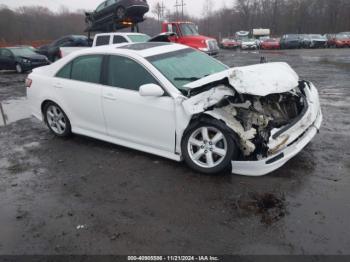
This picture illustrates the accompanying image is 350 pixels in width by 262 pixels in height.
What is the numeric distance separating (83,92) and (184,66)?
158 cm

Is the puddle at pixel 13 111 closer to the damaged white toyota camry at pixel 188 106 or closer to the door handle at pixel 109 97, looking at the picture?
the damaged white toyota camry at pixel 188 106

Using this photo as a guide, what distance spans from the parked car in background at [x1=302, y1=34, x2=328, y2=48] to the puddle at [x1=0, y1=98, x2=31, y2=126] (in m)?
33.4

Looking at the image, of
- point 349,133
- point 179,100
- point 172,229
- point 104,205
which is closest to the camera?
point 172,229

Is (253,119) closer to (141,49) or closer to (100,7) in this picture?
(141,49)

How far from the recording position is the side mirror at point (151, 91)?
13.7 ft

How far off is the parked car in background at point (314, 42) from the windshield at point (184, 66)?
3472 centimetres

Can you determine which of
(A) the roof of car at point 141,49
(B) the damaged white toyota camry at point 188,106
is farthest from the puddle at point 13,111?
(A) the roof of car at point 141,49

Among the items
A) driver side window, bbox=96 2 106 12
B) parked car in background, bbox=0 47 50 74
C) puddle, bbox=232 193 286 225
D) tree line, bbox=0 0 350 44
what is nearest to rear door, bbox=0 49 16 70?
parked car in background, bbox=0 47 50 74

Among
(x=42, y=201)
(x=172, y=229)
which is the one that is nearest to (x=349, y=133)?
(x=172, y=229)

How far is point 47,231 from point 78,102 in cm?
247

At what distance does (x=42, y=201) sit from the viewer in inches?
149

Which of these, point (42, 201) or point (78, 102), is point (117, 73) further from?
point (42, 201)

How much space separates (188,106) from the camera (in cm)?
404

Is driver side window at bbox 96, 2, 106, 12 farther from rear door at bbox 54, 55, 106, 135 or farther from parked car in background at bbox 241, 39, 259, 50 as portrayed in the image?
parked car in background at bbox 241, 39, 259, 50
